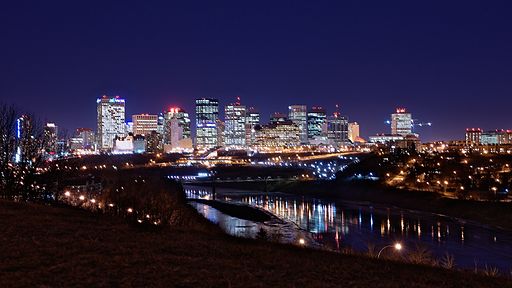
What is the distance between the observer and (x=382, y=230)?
46.2m

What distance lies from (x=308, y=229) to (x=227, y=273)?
36.3 meters

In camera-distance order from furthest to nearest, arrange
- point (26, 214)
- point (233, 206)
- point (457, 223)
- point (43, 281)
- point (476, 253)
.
Answer: point (233, 206), point (457, 223), point (476, 253), point (26, 214), point (43, 281)

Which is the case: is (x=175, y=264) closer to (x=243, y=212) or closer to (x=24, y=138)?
Answer: (x=24, y=138)

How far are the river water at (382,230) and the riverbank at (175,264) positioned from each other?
1227 cm

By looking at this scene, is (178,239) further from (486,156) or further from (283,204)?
(486,156)

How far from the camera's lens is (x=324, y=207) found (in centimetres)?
6756

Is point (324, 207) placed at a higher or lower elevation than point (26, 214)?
lower

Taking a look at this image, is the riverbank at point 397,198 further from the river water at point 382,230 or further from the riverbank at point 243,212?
the riverbank at point 243,212

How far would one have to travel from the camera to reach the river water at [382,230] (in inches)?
1372

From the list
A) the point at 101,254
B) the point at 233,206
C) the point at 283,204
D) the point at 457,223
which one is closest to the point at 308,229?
the point at 457,223

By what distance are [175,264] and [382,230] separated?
122 feet

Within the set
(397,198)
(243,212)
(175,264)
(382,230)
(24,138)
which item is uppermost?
(24,138)

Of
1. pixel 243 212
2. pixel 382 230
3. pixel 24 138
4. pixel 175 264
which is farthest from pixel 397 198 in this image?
pixel 175 264

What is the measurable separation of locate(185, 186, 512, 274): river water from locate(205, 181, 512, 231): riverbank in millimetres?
2337
